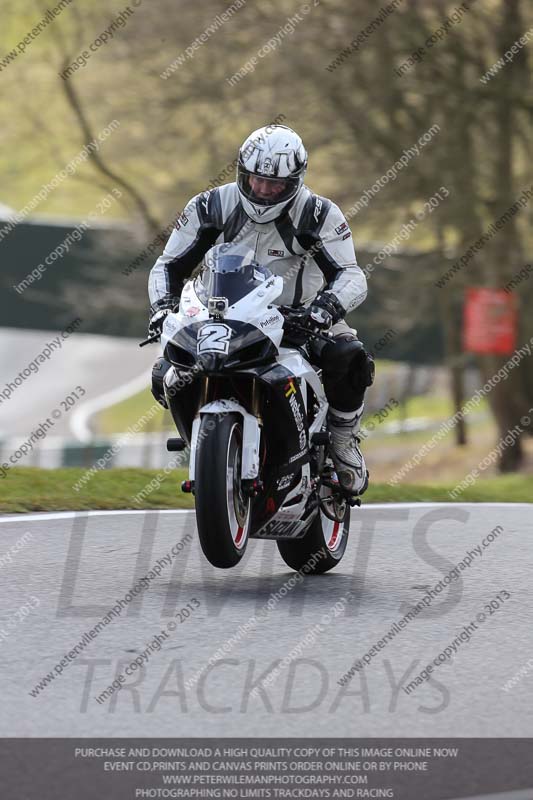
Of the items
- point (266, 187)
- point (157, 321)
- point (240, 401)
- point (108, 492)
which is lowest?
point (108, 492)

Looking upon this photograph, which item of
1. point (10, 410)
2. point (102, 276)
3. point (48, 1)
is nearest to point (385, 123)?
point (48, 1)

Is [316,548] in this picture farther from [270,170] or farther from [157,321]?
[270,170]

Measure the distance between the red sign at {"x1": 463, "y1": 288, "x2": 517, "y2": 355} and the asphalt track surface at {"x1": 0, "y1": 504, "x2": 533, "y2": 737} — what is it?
601 inches

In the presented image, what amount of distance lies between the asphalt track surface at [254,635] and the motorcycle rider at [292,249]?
870 millimetres

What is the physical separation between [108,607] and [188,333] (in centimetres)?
122

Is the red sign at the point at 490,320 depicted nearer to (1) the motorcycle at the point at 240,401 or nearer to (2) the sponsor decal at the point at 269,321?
(1) the motorcycle at the point at 240,401

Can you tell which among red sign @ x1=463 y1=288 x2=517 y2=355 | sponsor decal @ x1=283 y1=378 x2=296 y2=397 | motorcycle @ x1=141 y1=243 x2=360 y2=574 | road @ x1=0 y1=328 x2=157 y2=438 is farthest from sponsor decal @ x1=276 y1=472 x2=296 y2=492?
road @ x1=0 y1=328 x2=157 y2=438

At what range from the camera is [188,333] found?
20.8 feet

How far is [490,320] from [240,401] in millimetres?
17585

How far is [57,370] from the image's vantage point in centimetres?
5391

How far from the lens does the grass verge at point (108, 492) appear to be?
9.14m

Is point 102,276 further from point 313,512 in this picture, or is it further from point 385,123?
point 313,512

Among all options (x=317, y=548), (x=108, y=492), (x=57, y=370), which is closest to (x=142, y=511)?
(x=108, y=492)
